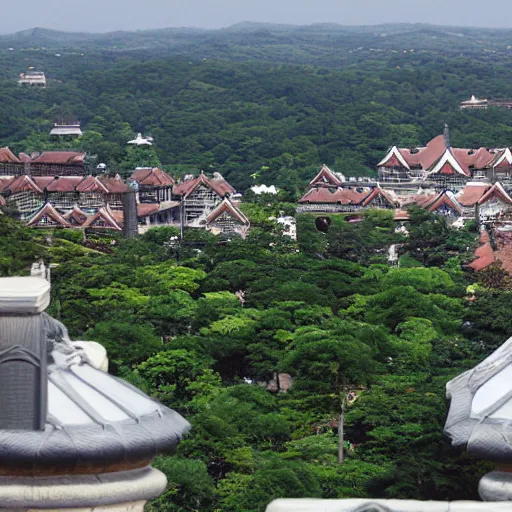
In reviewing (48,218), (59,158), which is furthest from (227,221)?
(59,158)

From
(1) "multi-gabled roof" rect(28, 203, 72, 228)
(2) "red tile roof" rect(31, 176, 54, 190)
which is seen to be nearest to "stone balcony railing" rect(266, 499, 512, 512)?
(1) "multi-gabled roof" rect(28, 203, 72, 228)

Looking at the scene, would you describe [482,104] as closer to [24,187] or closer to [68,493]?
[24,187]

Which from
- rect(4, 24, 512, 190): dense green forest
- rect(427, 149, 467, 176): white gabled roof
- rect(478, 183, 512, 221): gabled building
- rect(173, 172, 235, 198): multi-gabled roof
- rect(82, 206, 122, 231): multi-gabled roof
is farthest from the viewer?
rect(4, 24, 512, 190): dense green forest

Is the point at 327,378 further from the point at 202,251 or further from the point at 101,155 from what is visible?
the point at 101,155

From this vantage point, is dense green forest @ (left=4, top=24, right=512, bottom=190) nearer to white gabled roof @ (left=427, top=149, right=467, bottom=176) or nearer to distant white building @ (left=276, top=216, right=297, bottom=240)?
white gabled roof @ (left=427, top=149, right=467, bottom=176)

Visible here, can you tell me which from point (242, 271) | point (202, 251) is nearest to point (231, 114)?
point (202, 251)

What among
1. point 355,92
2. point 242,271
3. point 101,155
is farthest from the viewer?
point 355,92
